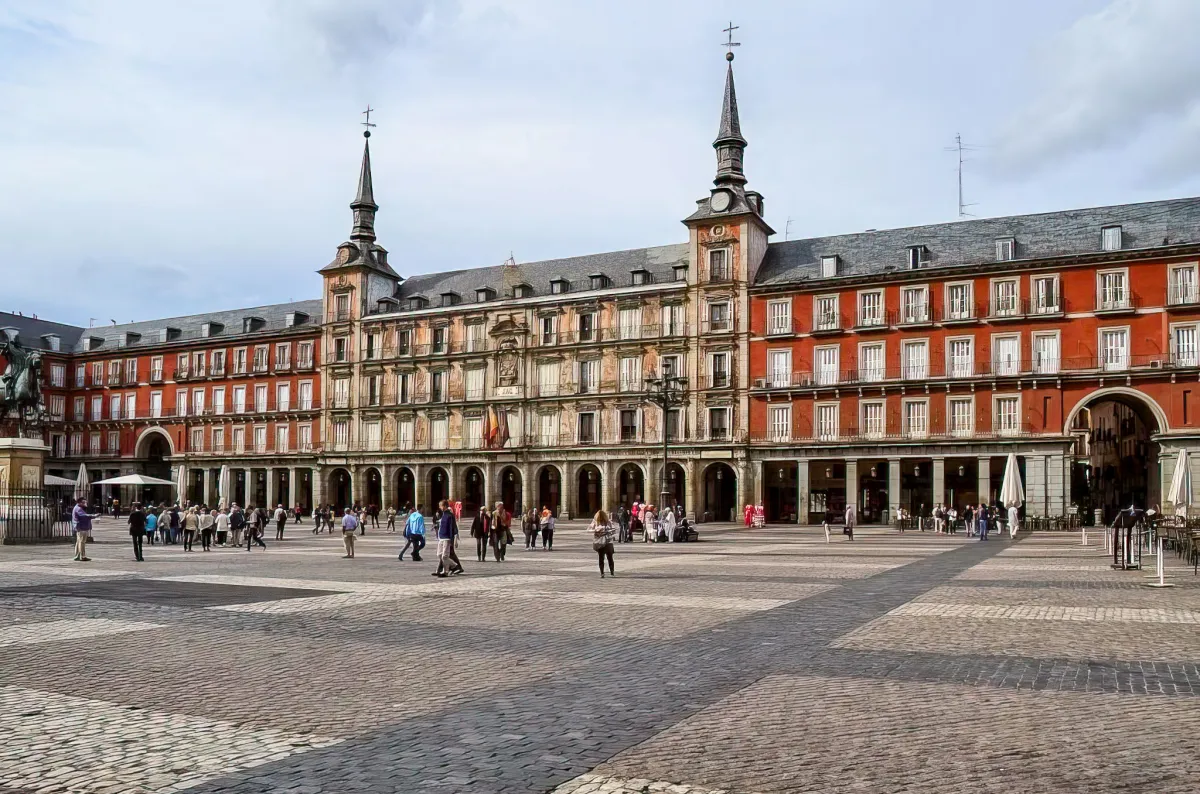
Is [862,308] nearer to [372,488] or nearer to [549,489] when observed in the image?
[549,489]

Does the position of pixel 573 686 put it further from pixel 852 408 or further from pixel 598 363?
pixel 598 363

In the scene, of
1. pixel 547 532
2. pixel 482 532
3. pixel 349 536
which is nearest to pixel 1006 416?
pixel 547 532

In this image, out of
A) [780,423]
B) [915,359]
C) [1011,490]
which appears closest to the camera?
[1011,490]

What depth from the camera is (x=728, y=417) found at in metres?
57.2

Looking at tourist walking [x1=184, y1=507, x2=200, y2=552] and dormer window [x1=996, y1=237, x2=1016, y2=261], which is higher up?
dormer window [x1=996, y1=237, x2=1016, y2=261]

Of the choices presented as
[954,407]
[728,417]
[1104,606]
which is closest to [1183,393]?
[954,407]

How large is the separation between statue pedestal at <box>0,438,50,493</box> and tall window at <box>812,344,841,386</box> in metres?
37.1

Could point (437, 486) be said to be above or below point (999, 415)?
below

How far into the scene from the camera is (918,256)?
5356cm

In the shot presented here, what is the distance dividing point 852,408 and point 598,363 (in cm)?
1545

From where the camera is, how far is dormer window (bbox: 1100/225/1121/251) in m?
49.0

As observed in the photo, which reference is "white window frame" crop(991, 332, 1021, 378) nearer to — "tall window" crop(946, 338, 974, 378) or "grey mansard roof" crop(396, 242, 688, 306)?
"tall window" crop(946, 338, 974, 378)

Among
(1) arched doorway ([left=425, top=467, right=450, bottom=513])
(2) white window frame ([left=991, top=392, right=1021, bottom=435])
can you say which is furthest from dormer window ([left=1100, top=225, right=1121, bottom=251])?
(1) arched doorway ([left=425, top=467, right=450, bottom=513])

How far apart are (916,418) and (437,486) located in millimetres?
31063
